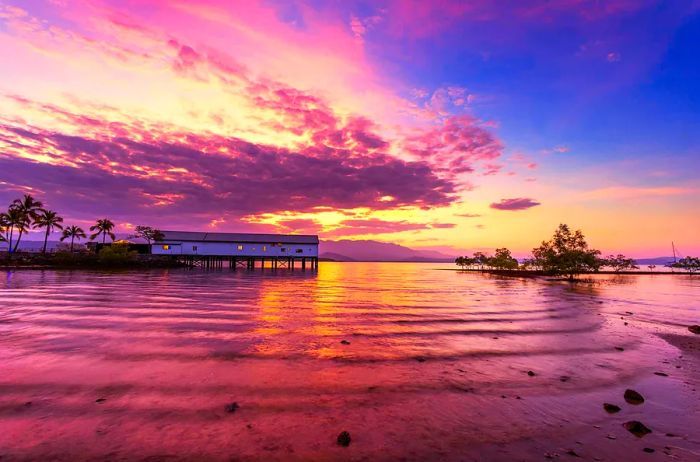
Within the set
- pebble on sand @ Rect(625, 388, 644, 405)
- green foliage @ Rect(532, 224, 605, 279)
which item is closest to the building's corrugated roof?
green foliage @ Rect(532, 224, 605, 279)

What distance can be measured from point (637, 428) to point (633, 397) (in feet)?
6.78

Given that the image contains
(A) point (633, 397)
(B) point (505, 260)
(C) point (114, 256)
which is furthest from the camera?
(B) point (505, 260)

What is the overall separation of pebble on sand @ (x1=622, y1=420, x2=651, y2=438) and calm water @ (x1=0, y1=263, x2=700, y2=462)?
0.24m

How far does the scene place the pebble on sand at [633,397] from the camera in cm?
775

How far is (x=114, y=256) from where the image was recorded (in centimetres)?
6606

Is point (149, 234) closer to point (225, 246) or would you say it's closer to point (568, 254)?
point (225, 246)

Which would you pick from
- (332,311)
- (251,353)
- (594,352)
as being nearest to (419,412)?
(251,353)

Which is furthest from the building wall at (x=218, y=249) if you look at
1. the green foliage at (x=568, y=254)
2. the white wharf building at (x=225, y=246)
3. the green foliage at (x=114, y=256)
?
the green foliage at (x=568, y=254)

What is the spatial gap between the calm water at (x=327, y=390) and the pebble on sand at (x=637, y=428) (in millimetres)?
244

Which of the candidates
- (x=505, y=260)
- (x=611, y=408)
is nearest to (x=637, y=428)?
(x=611, y=408)

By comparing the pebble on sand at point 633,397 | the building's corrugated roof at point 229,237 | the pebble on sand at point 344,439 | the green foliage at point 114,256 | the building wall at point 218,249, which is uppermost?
the building's corrugated roof at point 229,237

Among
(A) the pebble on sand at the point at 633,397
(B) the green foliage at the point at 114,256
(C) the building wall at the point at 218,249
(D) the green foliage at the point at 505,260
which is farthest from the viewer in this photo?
(D) the green foliage at the point at 505,260

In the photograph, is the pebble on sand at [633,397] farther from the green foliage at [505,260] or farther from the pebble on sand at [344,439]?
the green foliage at [505,260]

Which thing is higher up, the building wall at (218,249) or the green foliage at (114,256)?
the building wall at (218,249)
